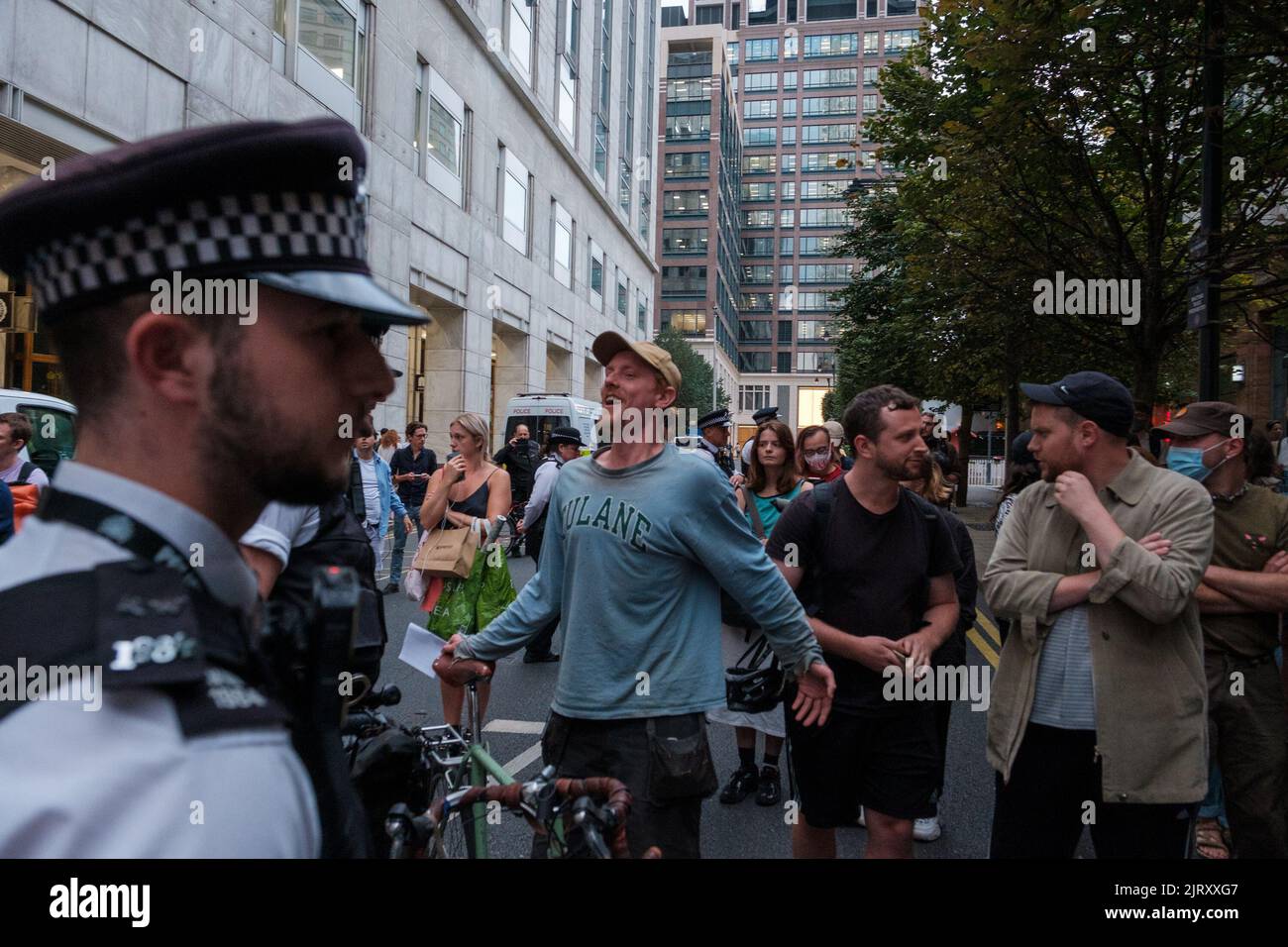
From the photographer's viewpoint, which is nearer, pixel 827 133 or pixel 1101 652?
pixel 1101 652

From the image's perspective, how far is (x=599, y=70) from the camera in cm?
3938

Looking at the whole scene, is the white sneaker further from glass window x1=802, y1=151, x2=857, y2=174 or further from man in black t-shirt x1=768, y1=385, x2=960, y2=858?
glass window x1=802, y1=151, x2=857, y2=174

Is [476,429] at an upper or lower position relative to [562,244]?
lower

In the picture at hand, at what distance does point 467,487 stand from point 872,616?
347 cm

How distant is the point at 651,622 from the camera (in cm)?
281

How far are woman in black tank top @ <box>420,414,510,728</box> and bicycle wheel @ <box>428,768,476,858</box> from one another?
3.25 metres

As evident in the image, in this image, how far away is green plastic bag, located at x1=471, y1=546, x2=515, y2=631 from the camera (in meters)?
5.61

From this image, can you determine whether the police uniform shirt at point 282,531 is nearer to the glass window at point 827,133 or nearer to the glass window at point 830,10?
the glass window at point 827,133

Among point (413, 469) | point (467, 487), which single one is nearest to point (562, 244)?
point (413, 469)

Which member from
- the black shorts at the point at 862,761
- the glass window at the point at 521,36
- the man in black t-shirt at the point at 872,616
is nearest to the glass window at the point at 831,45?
the glass window at the point at 521,36

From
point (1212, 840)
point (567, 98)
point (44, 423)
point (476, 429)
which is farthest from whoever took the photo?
point (567, 98)

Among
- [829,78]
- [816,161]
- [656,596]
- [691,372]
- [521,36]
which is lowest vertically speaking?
[656,596]
